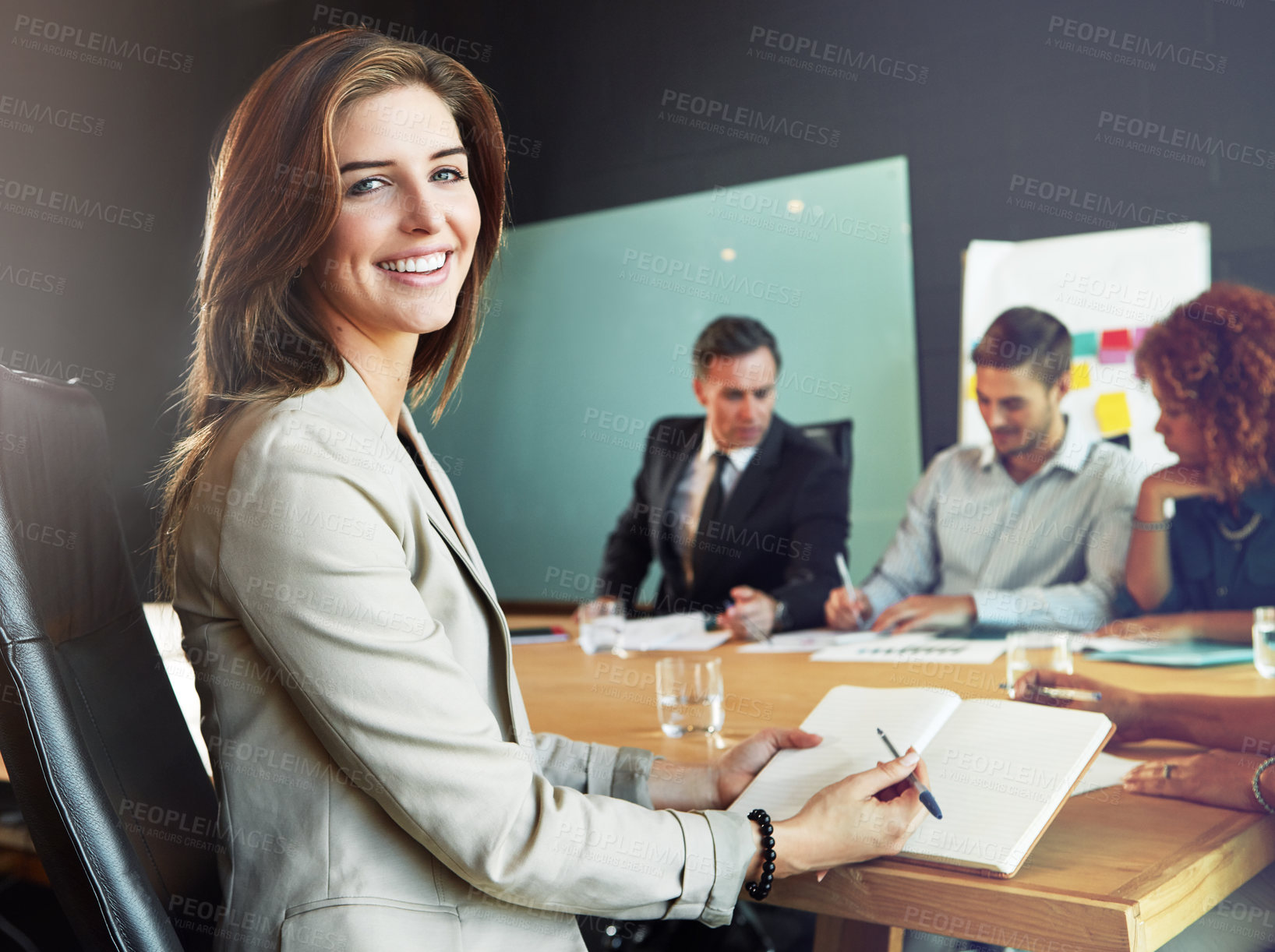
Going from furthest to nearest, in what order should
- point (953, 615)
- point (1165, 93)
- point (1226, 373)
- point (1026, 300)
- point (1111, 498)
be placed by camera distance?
point (1026, 300) → point (1165, 93) → point (1111, 498) → point (1226, 373) → point (953, 615)

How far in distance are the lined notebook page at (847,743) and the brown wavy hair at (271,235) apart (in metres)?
0.64

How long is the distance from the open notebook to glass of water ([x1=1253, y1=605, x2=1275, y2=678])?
0.80m

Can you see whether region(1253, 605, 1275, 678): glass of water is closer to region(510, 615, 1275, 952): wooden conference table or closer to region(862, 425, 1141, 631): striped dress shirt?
region(510, 615, 1275, 952): wooden conference table

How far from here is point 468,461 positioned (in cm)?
509

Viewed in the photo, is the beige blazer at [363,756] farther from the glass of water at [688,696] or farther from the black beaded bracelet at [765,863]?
the glass of water at [688,696]

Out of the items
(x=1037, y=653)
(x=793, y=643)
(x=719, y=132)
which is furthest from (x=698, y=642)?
(x=719, y=132)

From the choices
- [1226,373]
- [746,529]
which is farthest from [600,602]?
[1226,373]

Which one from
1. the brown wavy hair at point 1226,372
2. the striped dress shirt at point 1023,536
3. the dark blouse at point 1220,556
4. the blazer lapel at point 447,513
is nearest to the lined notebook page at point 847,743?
the blazer lapel at point 447,513

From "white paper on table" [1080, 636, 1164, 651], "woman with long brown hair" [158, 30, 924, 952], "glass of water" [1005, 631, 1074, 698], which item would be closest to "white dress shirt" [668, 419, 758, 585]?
"white paper on table" [1080, 636, 1164, 651]

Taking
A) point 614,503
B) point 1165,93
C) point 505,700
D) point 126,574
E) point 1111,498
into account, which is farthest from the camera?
point 614,503

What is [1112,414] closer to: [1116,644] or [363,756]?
[1116,644]

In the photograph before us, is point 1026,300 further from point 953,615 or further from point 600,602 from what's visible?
point 600,602

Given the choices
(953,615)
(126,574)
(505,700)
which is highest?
(126,574)

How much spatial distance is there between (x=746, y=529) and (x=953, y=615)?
99 cm
